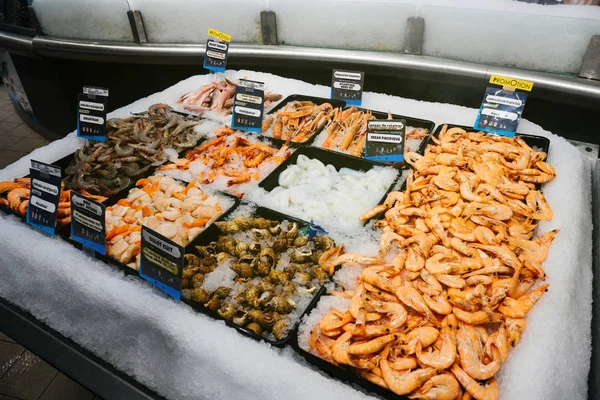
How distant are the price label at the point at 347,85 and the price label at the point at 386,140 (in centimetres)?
59

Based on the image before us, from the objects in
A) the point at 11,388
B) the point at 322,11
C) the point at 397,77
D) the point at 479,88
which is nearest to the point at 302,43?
the point at 322,11

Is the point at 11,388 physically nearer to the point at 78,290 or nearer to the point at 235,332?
the point at 78,290

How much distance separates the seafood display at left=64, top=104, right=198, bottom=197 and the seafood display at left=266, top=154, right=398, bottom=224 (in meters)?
0.80

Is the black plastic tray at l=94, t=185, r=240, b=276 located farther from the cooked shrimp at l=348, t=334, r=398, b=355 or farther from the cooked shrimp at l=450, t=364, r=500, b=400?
the cooked shrimp at l=450, t=364, r=500, b=400

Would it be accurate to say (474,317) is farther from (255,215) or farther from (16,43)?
(16,43)

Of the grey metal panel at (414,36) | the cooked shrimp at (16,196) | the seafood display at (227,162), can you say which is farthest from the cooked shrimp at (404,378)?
A: the grey metal panel at (414,36)

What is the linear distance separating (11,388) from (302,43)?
3.31 metres

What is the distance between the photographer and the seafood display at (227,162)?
2461mm

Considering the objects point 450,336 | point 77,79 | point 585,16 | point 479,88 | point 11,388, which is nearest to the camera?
point 450,336

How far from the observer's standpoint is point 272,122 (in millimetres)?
3008

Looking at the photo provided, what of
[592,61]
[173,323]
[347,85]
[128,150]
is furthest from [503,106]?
[128,150]

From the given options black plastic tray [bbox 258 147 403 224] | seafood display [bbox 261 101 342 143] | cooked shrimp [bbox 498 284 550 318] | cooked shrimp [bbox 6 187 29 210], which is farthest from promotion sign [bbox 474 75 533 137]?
cooked shrimp [bbox 6 187 29 210]

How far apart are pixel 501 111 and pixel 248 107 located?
1605mm

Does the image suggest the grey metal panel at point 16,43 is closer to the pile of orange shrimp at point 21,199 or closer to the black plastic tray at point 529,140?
the pile of orange shrimp at point 21,199
